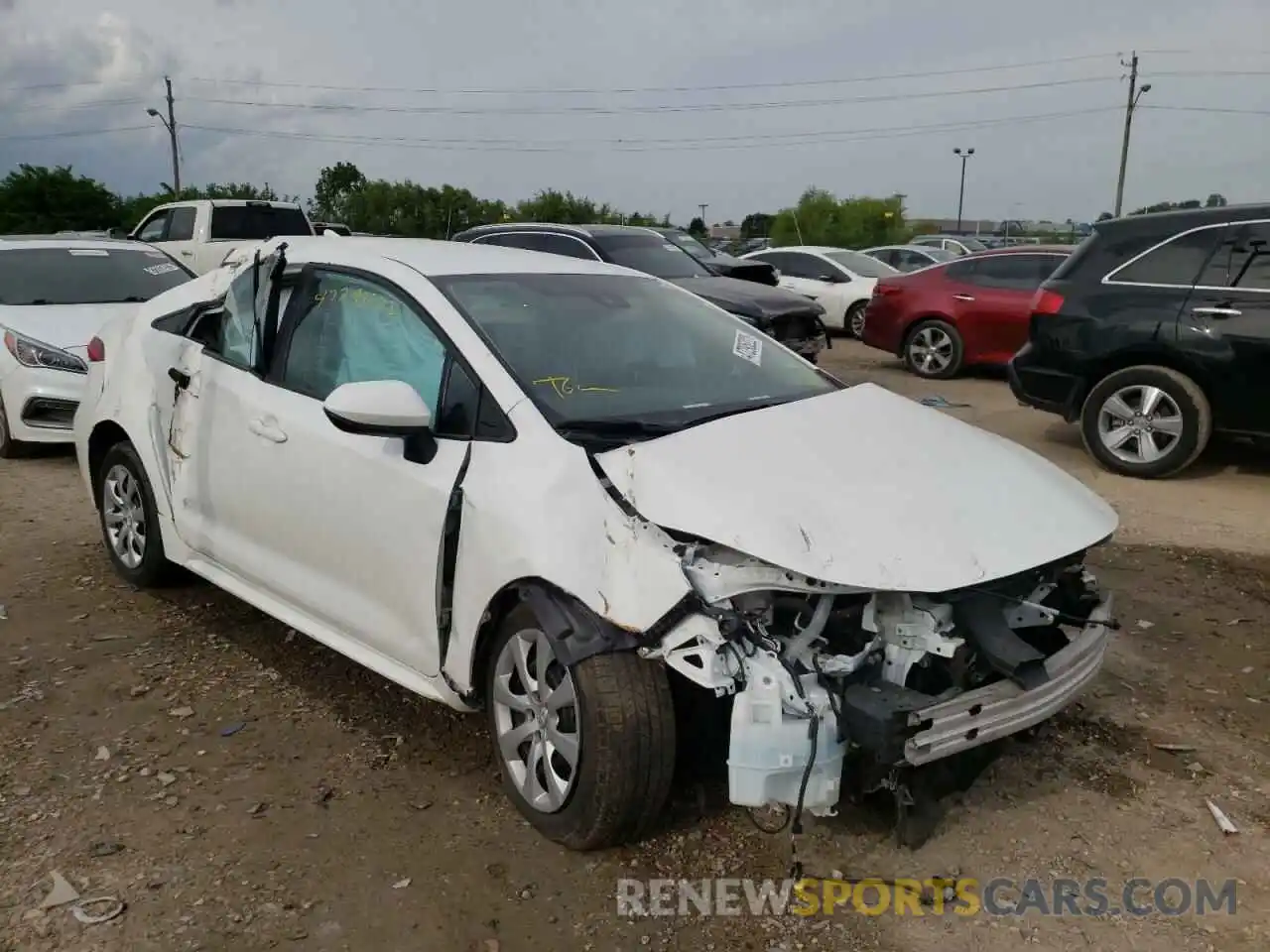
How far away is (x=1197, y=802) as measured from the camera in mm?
3395

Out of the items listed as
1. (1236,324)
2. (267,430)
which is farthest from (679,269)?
(267,430)

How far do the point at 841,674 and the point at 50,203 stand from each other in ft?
140

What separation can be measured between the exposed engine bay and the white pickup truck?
42.5ft

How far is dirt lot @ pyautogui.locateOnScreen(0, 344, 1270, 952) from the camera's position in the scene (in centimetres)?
280

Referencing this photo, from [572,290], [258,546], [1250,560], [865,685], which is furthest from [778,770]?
[1250,560]

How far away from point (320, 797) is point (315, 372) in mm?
1505

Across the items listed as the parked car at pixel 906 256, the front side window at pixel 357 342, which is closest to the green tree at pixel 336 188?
the parked car at pixel 906 256

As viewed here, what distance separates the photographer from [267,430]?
3.93 meters

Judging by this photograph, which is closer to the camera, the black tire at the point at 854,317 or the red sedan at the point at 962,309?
the red sedan at the point at 962,309

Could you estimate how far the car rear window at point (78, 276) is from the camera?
327 inches

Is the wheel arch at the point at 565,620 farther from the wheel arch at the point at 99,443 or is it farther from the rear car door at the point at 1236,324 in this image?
the rear car door at the point at 1236,324

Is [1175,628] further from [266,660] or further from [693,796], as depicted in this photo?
[266,660]

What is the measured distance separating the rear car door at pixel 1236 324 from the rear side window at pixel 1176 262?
56 mm

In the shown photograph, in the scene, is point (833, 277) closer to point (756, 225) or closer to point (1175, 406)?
point (1175, 406)
